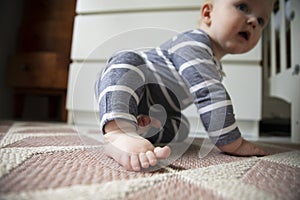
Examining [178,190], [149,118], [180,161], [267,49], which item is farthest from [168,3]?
[178,190]

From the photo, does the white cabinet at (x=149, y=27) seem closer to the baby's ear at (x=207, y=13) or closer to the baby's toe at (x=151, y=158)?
the baby's ear at (x=207, y=13)

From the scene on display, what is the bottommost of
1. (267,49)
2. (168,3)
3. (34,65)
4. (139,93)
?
(34,65)

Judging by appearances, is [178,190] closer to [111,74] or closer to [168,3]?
[111,74]

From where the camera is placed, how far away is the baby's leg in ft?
1.10

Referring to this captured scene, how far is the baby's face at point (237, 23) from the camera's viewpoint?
0.56 metres

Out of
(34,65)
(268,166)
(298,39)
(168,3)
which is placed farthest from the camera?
(34,65)

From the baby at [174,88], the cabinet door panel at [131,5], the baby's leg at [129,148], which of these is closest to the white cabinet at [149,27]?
the cabinet door panel at [131,5]

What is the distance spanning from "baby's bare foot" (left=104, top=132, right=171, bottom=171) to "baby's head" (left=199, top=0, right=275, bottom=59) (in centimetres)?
35

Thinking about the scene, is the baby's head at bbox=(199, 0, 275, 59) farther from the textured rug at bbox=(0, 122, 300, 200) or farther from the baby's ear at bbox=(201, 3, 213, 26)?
the textured rug at bbox=(0, 122, 300, 200)

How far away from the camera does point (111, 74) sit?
1.45ft

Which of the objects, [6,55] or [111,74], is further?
[6,55]

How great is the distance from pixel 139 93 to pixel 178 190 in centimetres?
25

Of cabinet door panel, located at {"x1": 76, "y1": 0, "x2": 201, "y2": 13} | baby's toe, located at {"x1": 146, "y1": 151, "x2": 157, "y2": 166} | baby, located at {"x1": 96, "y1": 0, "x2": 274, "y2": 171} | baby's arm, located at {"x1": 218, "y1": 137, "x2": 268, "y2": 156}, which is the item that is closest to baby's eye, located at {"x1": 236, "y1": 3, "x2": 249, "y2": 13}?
baby, located at {"x1": 96, "y1": 0, "x2": 274, "y2": 171}

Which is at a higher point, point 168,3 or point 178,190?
point 168,3
